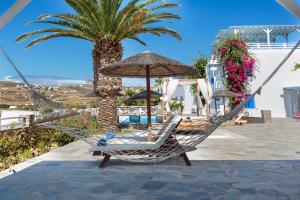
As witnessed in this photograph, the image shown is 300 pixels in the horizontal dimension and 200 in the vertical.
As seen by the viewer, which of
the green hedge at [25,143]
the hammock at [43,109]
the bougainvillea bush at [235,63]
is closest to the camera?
the hammock at [43,109]

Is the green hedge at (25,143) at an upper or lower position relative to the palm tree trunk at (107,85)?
lower

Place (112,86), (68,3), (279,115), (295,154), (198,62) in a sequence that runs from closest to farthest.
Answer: (295,154)
(68,3)
(112,86)
(279,115)
(198,62)

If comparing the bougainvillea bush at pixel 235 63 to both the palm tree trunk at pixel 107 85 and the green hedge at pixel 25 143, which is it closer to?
the palm tree trunk at pixel 107 85

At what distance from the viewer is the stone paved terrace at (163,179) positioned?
3586mm

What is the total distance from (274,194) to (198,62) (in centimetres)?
2508

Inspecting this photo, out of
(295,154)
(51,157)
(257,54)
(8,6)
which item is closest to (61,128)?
(51,157)

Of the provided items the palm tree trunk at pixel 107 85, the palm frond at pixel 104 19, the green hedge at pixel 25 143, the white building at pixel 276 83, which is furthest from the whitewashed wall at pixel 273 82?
the green hedge at pixel 25 143

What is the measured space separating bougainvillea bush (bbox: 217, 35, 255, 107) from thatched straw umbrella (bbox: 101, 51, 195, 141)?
37.6 feet

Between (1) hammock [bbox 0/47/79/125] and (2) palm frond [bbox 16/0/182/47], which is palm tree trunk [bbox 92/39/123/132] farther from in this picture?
(1) hammock [bbox 0/47/79/125]

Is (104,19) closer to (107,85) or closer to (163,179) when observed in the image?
(107,85)

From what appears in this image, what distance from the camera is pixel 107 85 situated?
12344mm

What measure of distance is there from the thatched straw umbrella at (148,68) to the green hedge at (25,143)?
8.91 ft

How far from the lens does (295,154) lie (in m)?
6.39

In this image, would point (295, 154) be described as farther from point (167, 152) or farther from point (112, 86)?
point (112, 86)
